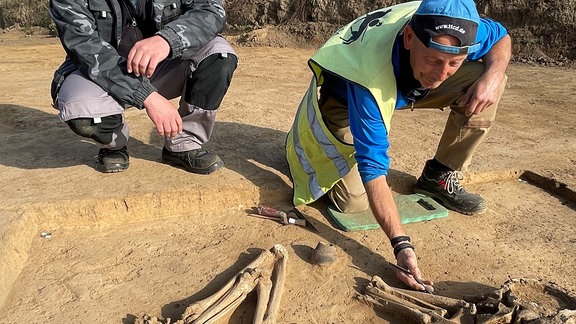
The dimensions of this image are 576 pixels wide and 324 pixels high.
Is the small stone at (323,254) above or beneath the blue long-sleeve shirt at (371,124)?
beneath

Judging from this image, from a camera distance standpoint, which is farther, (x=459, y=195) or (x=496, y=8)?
(x=496, y=8)

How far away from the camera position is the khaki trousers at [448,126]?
127 inches

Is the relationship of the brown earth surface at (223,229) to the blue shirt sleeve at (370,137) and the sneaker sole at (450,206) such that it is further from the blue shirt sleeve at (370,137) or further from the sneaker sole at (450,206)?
the blue shirt sleeve at (370,137)

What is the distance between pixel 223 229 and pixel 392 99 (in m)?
1.28

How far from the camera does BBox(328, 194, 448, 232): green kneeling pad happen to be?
10.5 ft

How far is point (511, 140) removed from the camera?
4.50 metres

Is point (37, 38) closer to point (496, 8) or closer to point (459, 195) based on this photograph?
point (496, 8)

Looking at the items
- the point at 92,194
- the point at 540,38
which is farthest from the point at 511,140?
the point at 540,38

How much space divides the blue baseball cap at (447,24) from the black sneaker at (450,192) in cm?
125

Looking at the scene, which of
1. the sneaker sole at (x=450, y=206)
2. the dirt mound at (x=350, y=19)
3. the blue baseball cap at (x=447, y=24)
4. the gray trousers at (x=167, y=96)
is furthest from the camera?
the dirt mound at (x=350, y=19)

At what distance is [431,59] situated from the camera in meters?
2.48

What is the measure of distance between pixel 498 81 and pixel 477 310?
134 cm

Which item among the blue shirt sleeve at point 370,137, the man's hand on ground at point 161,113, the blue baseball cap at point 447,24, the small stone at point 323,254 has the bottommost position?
the small stone at point 323,254

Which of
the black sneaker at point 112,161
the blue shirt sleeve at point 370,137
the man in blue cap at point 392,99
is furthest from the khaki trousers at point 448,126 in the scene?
the black sneaker at point 112,161
